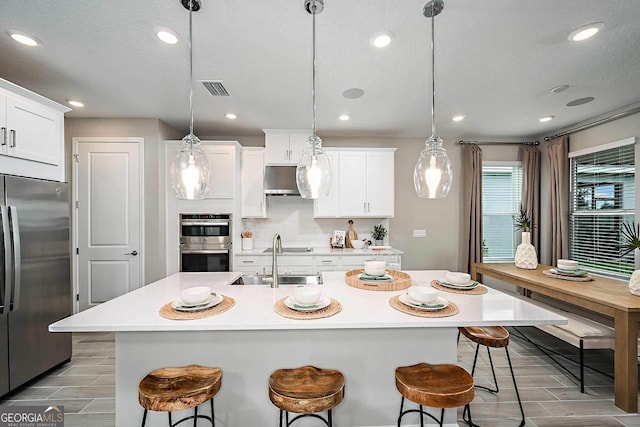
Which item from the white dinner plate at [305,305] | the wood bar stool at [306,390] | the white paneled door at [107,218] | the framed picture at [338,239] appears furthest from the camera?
the framed picture at [338,239]

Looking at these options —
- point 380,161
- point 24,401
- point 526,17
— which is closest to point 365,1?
point 526,17

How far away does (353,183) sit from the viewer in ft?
13.7

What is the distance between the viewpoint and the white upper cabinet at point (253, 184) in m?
4.12

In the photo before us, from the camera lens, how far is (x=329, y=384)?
138cm

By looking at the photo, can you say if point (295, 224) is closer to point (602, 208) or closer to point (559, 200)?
point (559, 200)

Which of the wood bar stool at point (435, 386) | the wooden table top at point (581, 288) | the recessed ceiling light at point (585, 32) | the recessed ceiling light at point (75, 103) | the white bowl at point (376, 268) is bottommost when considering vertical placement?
the wood bar stool at point (435, 386)

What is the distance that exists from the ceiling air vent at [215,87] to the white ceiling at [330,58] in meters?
0.08

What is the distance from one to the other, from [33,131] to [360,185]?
138 inches

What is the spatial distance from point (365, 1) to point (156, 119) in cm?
314

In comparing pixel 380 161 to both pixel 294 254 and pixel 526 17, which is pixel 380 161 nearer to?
pixel 294 254

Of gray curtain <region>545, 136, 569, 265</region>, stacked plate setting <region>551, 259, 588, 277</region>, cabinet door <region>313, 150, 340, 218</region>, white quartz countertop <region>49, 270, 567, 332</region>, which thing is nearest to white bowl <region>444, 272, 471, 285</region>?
white quartz countertop <region>49, 270, 567, 332</region>

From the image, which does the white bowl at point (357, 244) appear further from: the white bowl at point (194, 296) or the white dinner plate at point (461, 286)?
the white bowl at point (194, 296)

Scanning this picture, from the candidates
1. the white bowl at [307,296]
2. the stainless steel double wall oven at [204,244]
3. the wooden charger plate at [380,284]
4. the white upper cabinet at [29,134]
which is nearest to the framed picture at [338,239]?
the stainless steel double wall oven at [204,244]

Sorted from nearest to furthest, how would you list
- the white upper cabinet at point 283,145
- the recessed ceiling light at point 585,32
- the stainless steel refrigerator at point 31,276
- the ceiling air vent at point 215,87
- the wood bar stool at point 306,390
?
1. the wood bar stool at point 306,390
2. the recessed ceiling light at point 585,32
3. the stainless steel refrigerator at point 31,276
4. the ceiling air vent at point 215,87
5. the white upper cabinet at point 283,145
